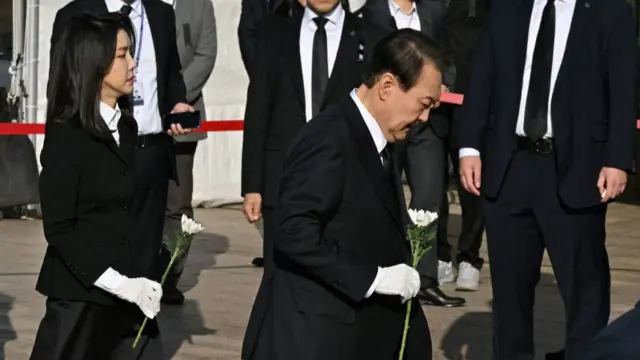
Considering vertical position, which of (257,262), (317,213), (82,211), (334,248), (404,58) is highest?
(404,58)

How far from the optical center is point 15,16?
13078 mm

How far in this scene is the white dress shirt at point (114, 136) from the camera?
5.84 m

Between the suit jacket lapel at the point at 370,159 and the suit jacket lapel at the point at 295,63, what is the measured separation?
2539 millimetres

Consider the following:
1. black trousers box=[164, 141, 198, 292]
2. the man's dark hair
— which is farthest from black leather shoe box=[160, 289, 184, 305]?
the man's dark hair

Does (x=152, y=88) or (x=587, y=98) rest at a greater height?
(x=587, y=98)

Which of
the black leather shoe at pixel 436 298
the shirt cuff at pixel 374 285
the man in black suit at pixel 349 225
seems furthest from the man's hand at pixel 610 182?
the black leather shoe at pixel 436 298

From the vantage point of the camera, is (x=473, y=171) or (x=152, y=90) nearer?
(x=473, y=171)

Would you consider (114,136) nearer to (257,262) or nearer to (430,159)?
(430,159)

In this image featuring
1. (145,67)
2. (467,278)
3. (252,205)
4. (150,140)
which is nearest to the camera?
(252,205)

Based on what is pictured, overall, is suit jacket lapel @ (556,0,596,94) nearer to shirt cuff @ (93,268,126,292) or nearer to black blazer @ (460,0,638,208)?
black blazer @ (460,0,638,208)

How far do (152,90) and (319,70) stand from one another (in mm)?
867

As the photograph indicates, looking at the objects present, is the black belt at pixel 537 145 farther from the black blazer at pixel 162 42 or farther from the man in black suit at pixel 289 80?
the black blazer at pixel 162 42

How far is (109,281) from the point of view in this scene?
585 centimetres

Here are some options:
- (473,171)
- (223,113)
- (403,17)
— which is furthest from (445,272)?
(223,113)
